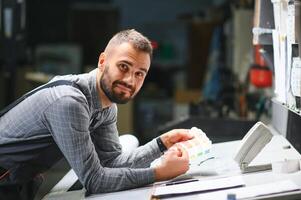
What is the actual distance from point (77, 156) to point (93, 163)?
58mm

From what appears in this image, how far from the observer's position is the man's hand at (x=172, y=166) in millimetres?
1800

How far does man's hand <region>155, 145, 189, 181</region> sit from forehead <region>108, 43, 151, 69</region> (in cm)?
32

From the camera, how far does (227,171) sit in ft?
6.37

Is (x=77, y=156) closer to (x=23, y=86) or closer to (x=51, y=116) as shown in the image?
(x=51, y=116)

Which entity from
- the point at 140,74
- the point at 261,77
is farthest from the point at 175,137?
the point at 261,77

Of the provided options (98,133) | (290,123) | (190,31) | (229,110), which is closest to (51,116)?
(98,133)

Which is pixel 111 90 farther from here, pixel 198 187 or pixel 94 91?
pixel 198 187

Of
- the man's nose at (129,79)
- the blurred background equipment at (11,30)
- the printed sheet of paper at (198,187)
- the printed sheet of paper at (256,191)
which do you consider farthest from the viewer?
the blurred background equipment at (11,30)

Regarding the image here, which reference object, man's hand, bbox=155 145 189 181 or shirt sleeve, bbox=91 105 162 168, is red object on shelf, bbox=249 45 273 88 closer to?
shirt sleeve, bbox=91 105 162 168

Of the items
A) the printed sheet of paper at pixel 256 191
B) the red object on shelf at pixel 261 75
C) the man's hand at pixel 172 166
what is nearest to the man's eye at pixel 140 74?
the man's hand at pixel 172 166

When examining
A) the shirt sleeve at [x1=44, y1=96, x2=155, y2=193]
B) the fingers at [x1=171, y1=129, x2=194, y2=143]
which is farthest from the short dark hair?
the fingers at [x1=171, y1=129, x2=194, y2=143]

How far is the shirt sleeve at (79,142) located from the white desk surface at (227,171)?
0.13ft

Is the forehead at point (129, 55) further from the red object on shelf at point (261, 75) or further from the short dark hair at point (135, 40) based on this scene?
the red object on shelf at point (261, 75)

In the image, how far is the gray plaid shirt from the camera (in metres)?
1.72
